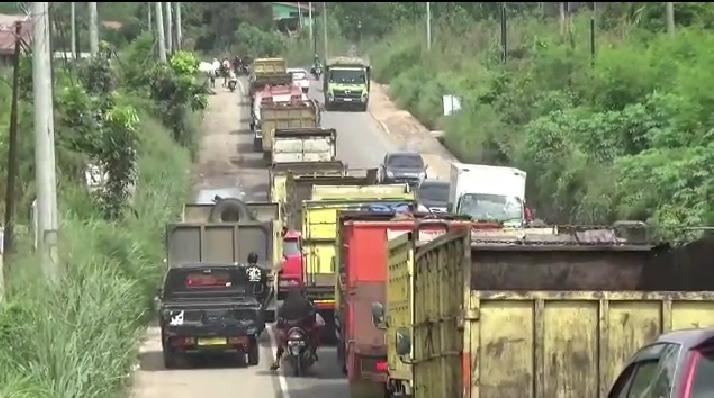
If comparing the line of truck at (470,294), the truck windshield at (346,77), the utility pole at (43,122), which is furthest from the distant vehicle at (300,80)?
the utility pole at (43,122)

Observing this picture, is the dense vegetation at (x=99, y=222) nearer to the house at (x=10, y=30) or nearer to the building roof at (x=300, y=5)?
the house at (x=10, y=30)

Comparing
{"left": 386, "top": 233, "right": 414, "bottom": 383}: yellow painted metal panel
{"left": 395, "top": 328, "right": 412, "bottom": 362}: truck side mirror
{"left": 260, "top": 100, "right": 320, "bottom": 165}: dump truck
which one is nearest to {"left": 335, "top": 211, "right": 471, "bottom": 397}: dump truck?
{"left": 386, "top": 233, "right": 414, "bottom": 383}: yellow painted metal panel

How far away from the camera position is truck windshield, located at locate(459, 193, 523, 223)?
3212 cm

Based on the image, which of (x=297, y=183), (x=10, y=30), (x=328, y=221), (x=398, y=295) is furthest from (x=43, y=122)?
(x=297, y=183)

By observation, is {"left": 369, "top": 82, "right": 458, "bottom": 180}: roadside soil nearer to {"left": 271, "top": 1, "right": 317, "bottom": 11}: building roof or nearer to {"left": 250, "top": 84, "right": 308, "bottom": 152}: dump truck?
{"left": 250, "top": 84, "right": 308, "bottom": 152}: dump truck

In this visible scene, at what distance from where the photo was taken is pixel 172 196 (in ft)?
129

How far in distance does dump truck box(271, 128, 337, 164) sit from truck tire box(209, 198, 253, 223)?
1689 centimetres

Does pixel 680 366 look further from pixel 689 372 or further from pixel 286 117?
pixel 286 117

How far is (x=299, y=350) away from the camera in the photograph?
20609 mm

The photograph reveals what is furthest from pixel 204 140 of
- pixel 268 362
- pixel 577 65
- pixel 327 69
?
pixel 268 362

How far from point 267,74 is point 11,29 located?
54.5m

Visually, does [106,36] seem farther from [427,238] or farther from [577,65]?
[427,238]

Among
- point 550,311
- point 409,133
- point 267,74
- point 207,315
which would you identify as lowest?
point 207,315

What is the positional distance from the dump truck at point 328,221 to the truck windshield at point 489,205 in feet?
10.9
